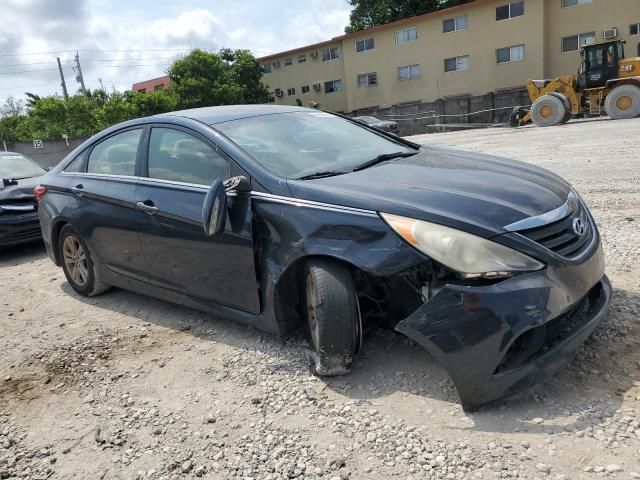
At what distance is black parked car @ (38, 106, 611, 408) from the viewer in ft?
7.78

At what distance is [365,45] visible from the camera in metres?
37.1

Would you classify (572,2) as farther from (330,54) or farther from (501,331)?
(501,331)

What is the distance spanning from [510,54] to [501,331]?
32.9 metres

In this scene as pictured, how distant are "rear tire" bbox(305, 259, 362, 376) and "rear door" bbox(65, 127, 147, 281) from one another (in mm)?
1734

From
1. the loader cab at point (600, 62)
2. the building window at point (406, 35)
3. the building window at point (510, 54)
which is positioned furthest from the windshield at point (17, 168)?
the building window at point (406, 35)

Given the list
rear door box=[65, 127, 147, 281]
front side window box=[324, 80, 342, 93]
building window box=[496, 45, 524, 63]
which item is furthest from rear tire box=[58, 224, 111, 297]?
front side window box=[324, 80, 342, 93]

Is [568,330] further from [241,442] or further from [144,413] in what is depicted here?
[144,413]

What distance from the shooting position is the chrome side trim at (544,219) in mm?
2457

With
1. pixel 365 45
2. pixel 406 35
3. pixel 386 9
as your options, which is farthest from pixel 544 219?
pixel 386 9

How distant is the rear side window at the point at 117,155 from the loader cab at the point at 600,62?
20.5 metres

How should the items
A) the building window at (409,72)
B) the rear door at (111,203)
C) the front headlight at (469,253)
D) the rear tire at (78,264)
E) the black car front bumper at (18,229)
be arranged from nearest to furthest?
the front headlight at (469,253) → the rear door at (111,203) → the rear tire at (78,264) → the black car front bumper at (18,229) → the building window at (409,72)

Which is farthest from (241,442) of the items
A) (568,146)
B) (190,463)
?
(568,146)

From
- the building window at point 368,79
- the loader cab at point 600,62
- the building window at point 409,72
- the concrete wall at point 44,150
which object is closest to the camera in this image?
the loader cab at point 600,62

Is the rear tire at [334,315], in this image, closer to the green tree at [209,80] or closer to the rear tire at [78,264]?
the rear tire at [78,264]
